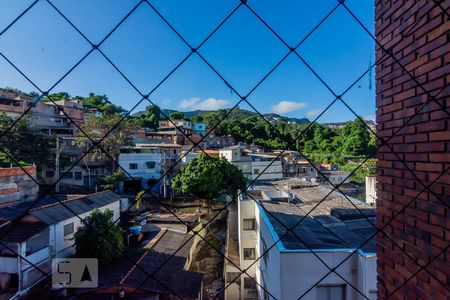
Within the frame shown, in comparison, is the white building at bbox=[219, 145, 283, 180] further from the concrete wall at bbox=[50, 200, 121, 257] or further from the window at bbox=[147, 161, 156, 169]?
the concrete wall at bbox=[50, 200, 121, 257]

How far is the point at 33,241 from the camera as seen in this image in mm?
6324

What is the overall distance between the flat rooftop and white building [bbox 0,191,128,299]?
12.9 ft

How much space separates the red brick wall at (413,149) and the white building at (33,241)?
17.1 ft

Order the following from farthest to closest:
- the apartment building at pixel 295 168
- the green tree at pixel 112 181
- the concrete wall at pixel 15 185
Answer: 1. the apartment building at pixel 295 168
2. the green tree at pixel 112 181
3. the concrete wall at pixel 15 185

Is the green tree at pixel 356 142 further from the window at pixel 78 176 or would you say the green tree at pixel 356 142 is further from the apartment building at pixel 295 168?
the window at pixel 78 176

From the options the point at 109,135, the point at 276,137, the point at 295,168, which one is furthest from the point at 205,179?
the point at 295,168

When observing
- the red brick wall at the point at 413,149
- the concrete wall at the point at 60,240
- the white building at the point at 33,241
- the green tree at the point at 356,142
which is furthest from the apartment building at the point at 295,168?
the red brick wall at the point at 413,149

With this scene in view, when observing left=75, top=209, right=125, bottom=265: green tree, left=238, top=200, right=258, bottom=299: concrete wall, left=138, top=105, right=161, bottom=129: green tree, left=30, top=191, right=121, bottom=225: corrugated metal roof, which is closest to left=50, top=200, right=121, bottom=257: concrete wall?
left=30, top=191, right=121, bottom=225: corrugated metal roof

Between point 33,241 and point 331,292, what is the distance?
643 cm

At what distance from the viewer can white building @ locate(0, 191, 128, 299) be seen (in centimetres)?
572

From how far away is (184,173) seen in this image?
12.0 m

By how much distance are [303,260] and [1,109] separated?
18.2m

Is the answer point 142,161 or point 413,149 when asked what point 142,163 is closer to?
point 142,161

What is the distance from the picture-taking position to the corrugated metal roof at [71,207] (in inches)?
270
